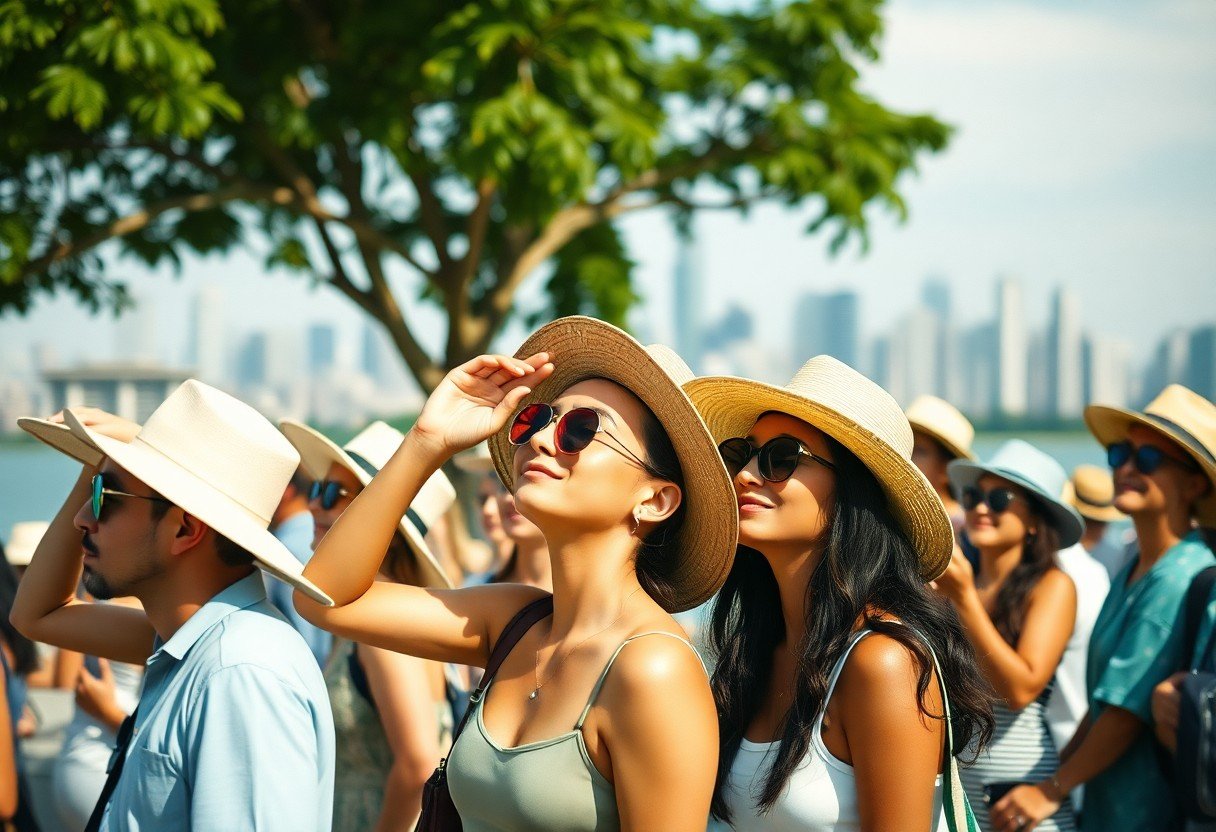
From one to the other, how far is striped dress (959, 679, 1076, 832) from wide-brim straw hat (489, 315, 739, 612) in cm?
192

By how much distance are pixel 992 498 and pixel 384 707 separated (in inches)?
95.4

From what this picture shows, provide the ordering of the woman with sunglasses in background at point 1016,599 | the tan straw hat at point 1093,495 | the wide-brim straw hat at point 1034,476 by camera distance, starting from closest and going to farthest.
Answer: the woman with sunglasses in background at point 1016,599, the wide-brim straw hat at point 1034,476, the tan straw hat at point 1093,495

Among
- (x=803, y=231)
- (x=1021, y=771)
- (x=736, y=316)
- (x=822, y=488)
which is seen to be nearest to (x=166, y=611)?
(x=822, y=488)

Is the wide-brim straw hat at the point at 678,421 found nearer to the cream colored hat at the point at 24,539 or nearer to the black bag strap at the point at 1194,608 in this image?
→ the black bag strap at the point at 1194,608

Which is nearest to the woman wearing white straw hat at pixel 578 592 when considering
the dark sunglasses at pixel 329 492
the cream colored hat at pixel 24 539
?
the dark sunglasses at pixel 329 492

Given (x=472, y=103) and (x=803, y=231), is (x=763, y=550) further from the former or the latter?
(x=803, y=231)

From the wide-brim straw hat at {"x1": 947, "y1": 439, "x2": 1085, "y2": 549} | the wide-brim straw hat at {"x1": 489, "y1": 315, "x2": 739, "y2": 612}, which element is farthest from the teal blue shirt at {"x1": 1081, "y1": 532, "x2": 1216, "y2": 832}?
the wide-brim straw hat at {"x1": 489, "y1": 315, "x2": 739, "y2": 612}

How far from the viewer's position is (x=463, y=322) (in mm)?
11578

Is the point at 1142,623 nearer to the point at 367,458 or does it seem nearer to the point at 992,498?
the point at 992,498

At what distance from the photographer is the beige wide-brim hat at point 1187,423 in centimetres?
432

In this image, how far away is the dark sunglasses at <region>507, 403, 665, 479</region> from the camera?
2.52m

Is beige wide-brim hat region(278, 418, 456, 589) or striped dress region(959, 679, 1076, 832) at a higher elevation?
beige wide-brim hat region(278, 418, 456, 589)

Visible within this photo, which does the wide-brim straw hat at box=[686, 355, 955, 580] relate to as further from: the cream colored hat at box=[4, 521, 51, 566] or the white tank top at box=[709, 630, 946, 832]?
the cream colored hat at box=[4, 521, 51, 566]

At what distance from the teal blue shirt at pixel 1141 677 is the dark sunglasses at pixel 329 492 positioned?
2661 mm
